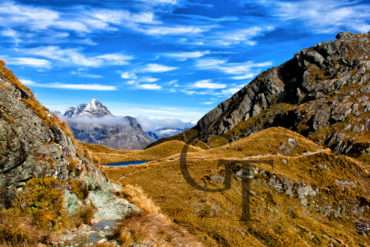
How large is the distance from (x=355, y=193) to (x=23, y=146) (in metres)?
48.7

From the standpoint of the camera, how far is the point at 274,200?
34.6 m

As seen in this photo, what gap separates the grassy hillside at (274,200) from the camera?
24625 millimetres

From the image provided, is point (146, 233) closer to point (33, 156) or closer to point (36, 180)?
point (36, 180)

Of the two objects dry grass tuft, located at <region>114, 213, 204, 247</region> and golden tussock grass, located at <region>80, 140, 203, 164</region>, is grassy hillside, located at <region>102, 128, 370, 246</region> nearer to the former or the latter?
dry grass tuft, located at <region>114, 213, 204, 247</region>

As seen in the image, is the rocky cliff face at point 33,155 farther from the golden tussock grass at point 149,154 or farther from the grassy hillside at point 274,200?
the golden tussock grass at point 149,154

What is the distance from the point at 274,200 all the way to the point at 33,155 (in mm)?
32374

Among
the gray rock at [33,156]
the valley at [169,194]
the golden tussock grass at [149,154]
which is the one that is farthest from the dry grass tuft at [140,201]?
the golden tussock grass at [149,154]

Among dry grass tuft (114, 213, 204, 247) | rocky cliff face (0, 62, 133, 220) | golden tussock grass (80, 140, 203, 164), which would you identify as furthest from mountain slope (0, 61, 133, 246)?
golden tussock grass (80, 140, 203, 164)

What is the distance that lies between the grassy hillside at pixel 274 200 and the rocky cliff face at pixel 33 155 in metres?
9.11

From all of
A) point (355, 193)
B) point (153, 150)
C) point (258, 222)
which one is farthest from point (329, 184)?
point (153, 150)

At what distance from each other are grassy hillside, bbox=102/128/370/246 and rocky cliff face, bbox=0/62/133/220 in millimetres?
9115

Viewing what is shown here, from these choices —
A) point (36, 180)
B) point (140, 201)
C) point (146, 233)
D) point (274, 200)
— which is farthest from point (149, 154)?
point (146, 233)

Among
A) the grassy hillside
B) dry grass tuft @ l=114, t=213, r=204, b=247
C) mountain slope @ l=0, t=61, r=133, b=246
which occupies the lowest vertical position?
the grassy hillside

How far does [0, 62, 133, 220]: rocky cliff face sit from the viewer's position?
1327 cm
